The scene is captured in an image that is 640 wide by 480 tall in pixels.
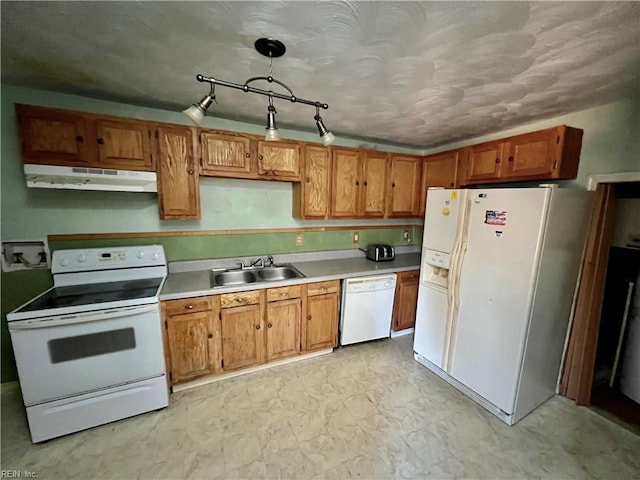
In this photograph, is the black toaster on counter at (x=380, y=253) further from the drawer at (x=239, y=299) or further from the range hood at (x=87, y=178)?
the range hood at (x=87, y=178)

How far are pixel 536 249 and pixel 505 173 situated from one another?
0.93 metres

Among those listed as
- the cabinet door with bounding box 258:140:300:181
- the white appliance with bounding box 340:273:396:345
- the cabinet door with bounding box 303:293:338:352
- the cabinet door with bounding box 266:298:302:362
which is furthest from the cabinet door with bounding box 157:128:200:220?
the white appliance with bounding box 340:273:396:345

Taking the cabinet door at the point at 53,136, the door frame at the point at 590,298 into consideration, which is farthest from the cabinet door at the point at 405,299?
the cabinet door at the point at 53,136

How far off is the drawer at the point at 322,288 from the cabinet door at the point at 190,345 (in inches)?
36.6

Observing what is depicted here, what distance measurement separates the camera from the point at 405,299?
313cm

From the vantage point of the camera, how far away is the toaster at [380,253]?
3.23 m

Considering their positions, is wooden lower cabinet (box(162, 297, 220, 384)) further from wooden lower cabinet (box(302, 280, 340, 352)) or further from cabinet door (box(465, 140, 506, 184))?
cabinet door (box(465, 140, 506, 184))

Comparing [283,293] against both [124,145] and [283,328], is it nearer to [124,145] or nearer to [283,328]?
[283,328]

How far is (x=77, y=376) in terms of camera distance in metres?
1.75

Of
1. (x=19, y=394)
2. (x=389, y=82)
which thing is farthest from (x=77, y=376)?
(x=389, y=82)

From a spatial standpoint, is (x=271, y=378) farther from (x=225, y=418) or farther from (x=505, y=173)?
(x=505, y=173)

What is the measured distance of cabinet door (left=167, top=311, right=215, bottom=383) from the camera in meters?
2.09

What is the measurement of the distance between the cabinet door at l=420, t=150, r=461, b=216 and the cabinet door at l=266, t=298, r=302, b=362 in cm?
206

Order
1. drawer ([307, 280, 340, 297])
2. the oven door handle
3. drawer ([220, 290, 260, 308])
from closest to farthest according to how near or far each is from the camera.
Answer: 1. the oven door handle
2. drawer ([220, 290, 260, 308])
3. drawer ([307, 280, 340, 297])
